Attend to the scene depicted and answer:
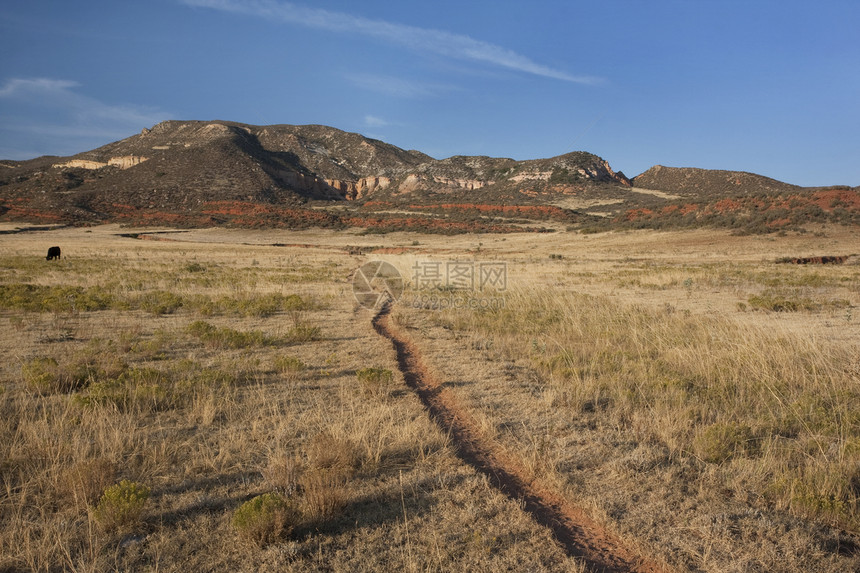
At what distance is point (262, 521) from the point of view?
299 centimetres

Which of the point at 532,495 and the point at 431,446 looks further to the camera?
the point at 431,446

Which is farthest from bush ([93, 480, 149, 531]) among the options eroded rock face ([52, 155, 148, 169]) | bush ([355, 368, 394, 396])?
eroded rock face ([52, 155, 148, 169])

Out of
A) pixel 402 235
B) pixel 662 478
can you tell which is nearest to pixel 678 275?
pixel 662 478

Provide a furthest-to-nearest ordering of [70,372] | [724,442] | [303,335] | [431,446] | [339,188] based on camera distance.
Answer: [339,188], [303,335], [70,372], [431,446], [724,442]

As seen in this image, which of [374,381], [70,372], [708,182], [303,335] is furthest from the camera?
[708,182]

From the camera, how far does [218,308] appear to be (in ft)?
41.7

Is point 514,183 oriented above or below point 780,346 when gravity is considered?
above

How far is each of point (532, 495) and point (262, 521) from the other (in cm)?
209

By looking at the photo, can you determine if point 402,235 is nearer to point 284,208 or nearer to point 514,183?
point 284,208

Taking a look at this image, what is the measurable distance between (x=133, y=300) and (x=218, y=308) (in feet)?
10.7

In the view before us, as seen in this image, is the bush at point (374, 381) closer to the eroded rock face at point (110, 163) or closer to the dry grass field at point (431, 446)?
the dry grass field at point (431, 446)

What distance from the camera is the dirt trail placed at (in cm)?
299

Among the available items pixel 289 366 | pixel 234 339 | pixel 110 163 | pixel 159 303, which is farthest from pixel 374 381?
pixel 110 163

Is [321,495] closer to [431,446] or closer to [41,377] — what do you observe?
[431,446]
